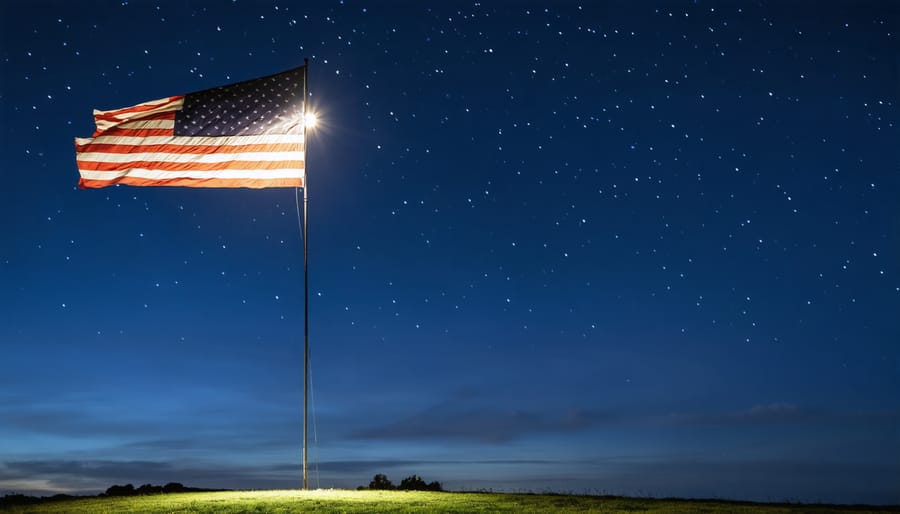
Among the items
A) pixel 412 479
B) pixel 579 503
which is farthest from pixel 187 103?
pixel 579 503

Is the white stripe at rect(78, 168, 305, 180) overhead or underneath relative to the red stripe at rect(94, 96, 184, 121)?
underneath

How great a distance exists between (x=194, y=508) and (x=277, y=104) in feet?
30.5

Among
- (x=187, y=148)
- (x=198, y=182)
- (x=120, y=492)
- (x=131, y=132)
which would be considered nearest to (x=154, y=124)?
(x=131, y=132)

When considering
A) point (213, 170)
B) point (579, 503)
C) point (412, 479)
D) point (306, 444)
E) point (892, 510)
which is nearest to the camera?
point (892, 510)

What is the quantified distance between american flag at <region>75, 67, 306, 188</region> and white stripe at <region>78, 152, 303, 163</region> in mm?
23

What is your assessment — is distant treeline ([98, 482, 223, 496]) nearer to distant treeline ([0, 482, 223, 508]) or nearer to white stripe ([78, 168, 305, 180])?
distant treeline ([0, 482, 223, 508])

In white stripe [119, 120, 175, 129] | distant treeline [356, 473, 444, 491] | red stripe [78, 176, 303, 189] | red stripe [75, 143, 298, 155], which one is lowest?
distant treeline [356, 473, 444, 491]

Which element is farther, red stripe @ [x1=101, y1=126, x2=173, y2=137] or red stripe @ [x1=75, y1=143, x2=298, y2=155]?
red stripe @ [x1=101, y1=126, x2=173, y2=137]

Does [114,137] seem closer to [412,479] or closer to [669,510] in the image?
[412,479]

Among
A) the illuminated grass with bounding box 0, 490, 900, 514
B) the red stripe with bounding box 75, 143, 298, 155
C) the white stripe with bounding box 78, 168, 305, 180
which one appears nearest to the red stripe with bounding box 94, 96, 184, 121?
the red stripe with bounding box 75, 143, 298, 155

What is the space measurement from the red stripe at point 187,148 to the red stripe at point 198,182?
2.16 ft

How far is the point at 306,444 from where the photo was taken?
17.7 meters

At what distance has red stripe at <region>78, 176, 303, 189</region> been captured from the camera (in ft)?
61.1

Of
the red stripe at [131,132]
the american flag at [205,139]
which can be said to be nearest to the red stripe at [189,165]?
the american flag at [205,139]
